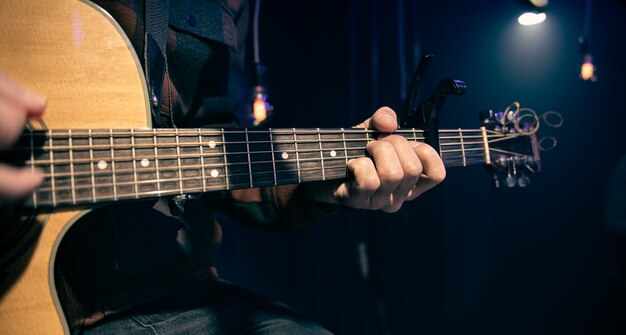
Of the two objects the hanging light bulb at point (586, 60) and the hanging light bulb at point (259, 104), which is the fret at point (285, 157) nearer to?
the hanging light bulb at point (259, 104)

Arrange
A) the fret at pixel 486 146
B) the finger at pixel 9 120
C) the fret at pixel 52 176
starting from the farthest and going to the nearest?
the fret at pixel 486 146, the fret at pixel 52 176, the finger at pixel 9 120

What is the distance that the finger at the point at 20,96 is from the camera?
1.40 ft

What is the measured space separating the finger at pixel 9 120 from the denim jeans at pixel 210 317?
0.50 metres

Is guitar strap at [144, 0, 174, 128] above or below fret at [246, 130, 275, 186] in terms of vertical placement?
above

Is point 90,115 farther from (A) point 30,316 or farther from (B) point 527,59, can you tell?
(B) point 527,59

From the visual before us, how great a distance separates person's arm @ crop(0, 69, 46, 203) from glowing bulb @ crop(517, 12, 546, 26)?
2.22m

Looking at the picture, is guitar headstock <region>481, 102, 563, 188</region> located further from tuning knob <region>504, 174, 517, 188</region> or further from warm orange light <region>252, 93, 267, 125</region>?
warm orange light <region>252, 93, 267, 125</region>

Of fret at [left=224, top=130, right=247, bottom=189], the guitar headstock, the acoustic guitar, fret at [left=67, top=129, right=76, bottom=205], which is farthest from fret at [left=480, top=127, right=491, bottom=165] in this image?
fret at [left=67, top=129, right=76, bottom=205]

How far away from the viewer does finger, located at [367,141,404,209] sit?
2.54ft

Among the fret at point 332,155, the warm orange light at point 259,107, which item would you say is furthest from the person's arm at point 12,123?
the warm orange light at point 259,107

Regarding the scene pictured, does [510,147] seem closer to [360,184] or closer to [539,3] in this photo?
[360,184]

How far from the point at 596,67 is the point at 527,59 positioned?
17.0 inches

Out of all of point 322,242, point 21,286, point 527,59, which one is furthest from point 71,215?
point 527,59

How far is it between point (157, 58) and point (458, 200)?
6.52 feet
